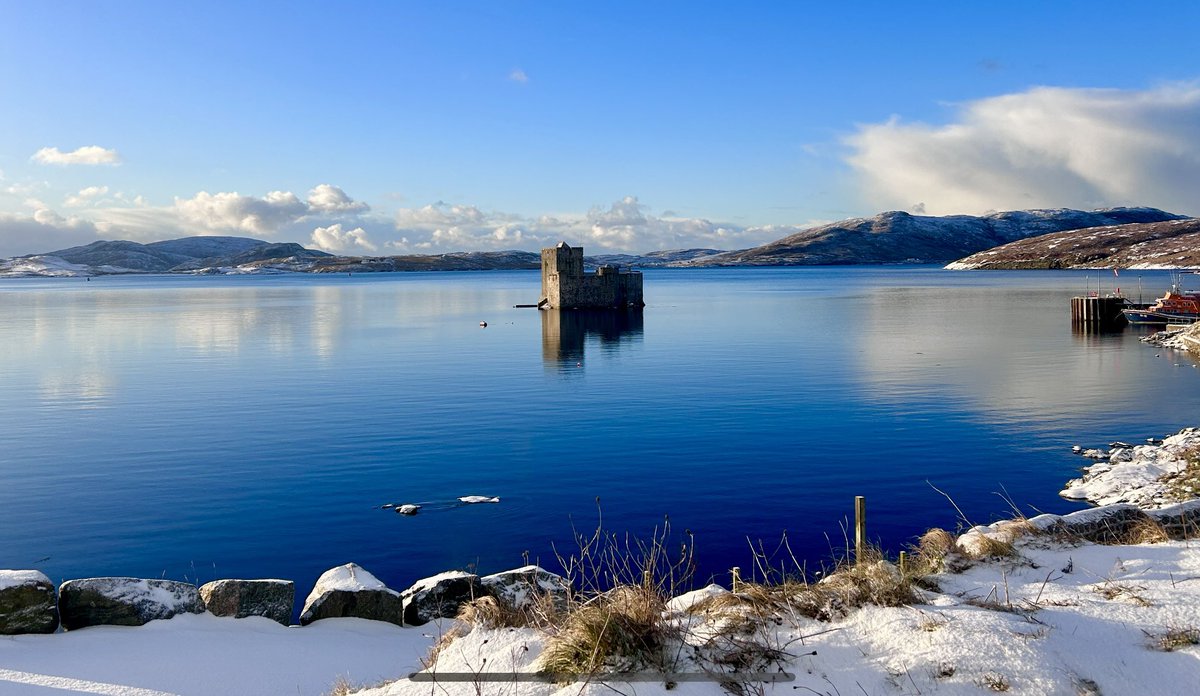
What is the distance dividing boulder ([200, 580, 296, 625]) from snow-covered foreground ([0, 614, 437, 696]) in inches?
5.3

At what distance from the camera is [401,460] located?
949 inches

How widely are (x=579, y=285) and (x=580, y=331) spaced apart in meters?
24.8

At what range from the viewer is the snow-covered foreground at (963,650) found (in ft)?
19.3

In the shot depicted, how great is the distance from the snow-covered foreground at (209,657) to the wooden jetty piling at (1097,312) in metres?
68.6

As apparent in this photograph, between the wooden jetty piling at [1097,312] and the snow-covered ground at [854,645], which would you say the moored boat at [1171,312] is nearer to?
the wooden jetty piling at [1097,312]

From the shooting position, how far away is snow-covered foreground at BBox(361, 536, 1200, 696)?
587 centimetres

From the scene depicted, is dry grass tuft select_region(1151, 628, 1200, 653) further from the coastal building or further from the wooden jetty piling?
the coastal building

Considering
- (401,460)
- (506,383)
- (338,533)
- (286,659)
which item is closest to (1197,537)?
(286,659)

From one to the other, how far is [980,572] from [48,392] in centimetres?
4172

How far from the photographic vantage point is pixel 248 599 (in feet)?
35.5

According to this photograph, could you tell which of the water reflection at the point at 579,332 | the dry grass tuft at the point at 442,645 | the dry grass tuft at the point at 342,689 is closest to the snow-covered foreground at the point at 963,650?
the dry grass tuft at the point at 442,645

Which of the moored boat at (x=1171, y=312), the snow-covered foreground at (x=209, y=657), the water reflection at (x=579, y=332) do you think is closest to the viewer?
the snow-covered foreground at (x=209, y=657)

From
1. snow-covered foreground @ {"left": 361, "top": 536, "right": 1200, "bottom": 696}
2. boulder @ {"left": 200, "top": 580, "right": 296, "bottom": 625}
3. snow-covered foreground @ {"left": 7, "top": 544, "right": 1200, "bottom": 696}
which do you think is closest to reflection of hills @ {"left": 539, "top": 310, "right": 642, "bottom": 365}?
boulder @ {"left": 200, "top": 580, "right": 296, "bottom": 625}

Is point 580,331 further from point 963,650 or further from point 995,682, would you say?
point 995,682
